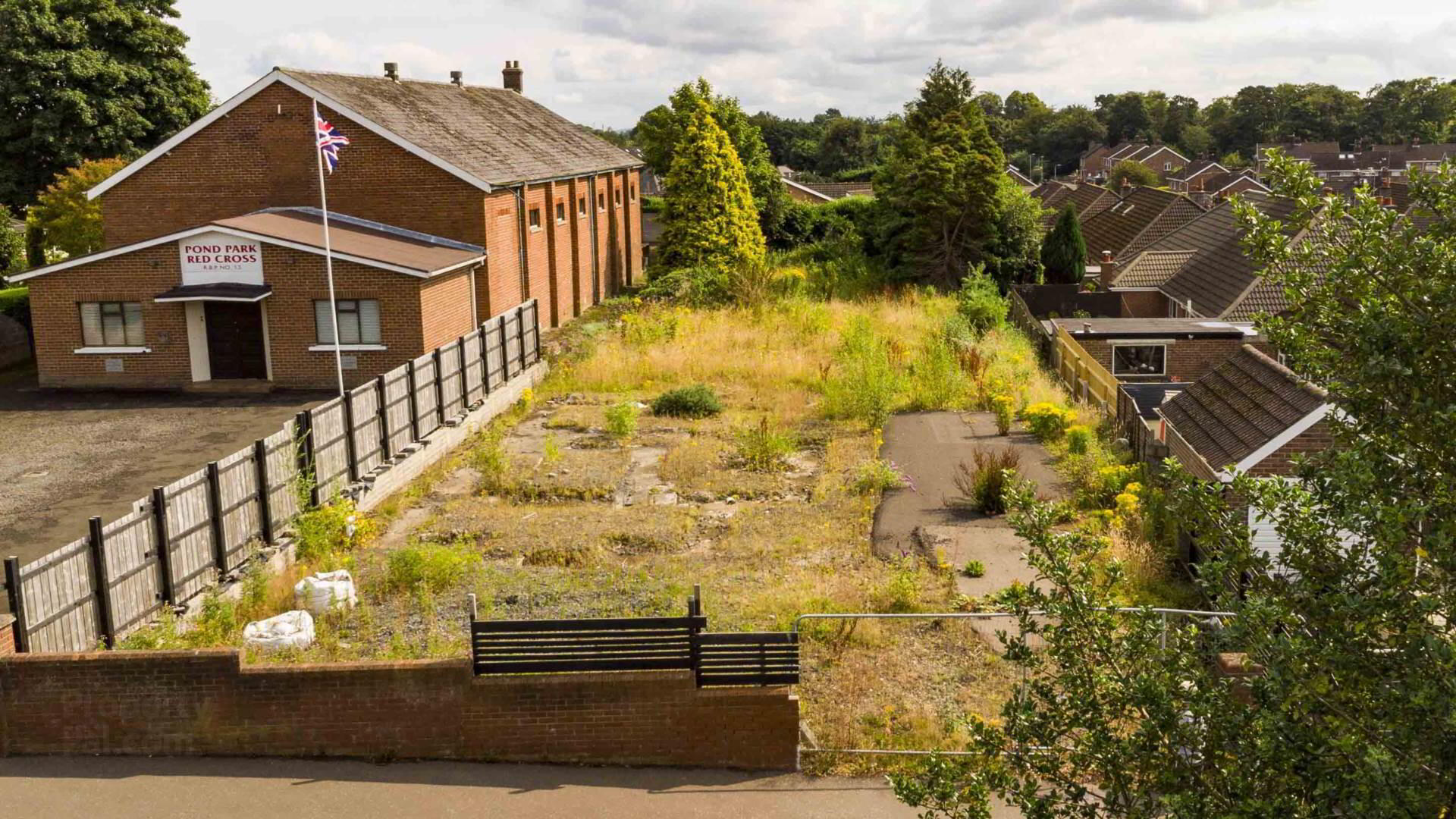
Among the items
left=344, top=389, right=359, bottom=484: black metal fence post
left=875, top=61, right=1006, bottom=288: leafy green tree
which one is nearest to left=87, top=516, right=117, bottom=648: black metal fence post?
A: left=344, top=389, right=359, bottom=484: black metal fence post

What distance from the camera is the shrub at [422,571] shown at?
1466cm

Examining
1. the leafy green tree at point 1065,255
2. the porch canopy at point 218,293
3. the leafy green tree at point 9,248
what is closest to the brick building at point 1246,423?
the porch canopy at point 218,293

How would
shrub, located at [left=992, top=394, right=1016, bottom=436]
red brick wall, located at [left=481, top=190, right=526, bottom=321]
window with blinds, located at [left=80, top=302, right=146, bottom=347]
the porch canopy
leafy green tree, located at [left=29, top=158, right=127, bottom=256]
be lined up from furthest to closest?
leafy green tree, located at [left=29, top=158, right=127, bottom=256] < red brick wall, located at [left=481, top=190, right=526, bottom=321] < window with blinds, located at [left=80, top=302, right=146, bottom=347] < the porch canopy < shrub, located at [left=992, top=394, right=1016, bottom=436]

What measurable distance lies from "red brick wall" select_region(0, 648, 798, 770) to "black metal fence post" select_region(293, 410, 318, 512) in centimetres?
564

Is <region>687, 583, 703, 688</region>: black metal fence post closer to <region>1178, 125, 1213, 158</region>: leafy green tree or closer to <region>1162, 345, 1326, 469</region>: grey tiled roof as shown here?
<region>1162, 345, 1326, 469</region>: grey tiled roof

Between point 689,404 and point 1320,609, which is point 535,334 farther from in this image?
point 1320,609

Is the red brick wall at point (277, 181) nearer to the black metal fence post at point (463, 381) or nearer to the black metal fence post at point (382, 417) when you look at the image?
the black metal fence post at point (463, 381)

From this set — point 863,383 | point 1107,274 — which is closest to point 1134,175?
point 1107,274

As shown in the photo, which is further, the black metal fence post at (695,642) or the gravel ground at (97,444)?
the gravel ground at (97,444)

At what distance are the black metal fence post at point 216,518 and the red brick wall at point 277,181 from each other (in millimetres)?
16513

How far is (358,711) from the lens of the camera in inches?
419

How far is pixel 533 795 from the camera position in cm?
1012

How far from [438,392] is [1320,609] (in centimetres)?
1820

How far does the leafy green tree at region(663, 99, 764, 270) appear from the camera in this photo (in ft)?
141
